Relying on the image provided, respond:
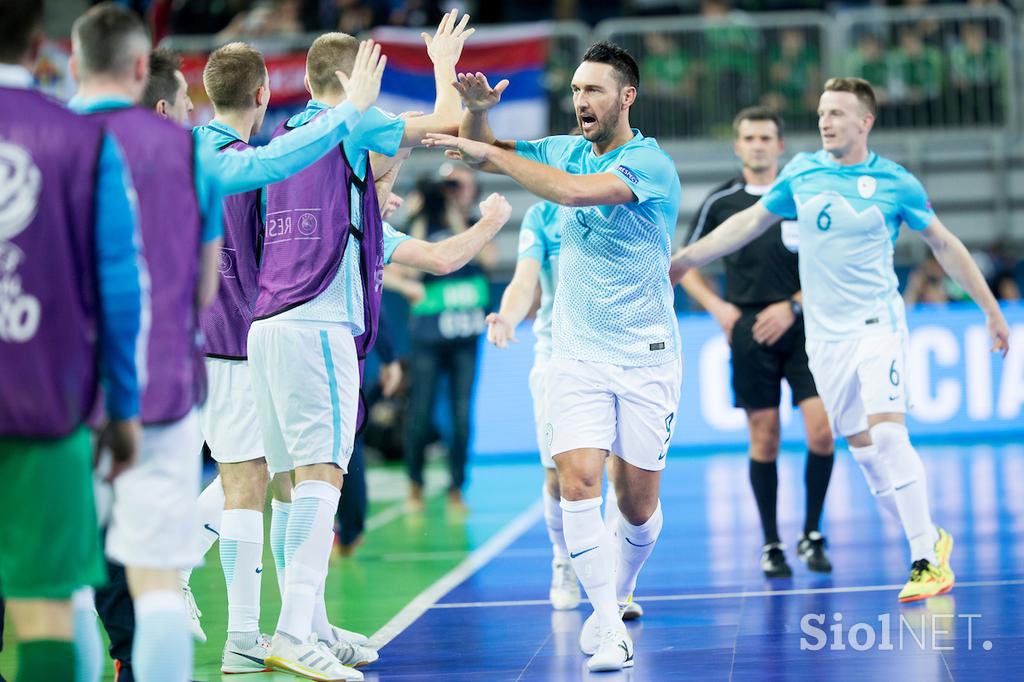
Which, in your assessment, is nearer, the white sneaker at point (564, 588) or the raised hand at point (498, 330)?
the raised hand at point (498, 330)

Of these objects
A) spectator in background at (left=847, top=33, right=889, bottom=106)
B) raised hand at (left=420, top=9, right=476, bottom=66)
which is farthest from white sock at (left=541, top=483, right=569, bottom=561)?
spectator in background at (left=847, top=33, right=889, bottom=106)

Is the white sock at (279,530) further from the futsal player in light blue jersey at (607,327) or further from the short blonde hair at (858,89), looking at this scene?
the short blonde hair at (858,89)

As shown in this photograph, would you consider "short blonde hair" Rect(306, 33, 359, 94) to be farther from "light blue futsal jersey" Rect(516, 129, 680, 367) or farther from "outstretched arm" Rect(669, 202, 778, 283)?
"outstretched arm" Rect(669, 202, 778, 283)

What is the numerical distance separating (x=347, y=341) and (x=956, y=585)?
343 centimetres

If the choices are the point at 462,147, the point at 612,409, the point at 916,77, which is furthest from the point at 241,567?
the point at 916,77

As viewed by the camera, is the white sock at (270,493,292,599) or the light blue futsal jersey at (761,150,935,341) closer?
the white sock at (270,493,292,599)

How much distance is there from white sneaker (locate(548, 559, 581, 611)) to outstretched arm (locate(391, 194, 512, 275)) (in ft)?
5.98

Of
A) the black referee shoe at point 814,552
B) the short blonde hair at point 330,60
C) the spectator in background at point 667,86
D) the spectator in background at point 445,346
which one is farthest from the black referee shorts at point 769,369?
the spectator in background at point 667,86

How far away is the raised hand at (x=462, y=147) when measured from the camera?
5.28 meters

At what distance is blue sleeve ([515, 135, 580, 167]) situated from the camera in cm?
596

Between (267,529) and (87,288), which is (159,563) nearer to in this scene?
(87,288)

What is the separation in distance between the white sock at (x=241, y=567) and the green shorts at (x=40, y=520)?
2160 millimetres

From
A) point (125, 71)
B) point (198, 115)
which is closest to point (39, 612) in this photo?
point (125, 71)

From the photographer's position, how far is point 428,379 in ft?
38.6
